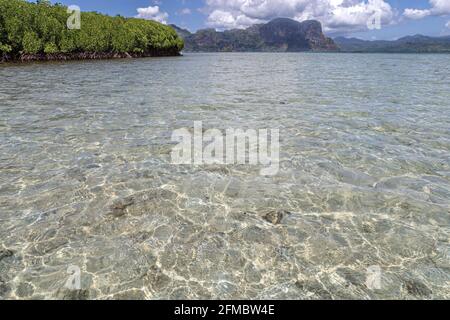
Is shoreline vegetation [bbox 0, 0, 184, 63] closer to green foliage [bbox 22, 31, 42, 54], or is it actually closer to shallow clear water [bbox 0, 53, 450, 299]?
green foliage [bbox 22, 31, 42, 54]

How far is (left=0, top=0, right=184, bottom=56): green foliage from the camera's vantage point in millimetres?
64312

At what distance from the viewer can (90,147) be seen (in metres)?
13.3

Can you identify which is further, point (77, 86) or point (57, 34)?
point (57, 34)

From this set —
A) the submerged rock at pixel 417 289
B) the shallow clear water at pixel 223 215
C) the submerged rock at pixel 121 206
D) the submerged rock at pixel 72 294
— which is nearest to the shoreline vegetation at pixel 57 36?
the shallow clear water at pixel 223 215

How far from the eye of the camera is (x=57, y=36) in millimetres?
75625

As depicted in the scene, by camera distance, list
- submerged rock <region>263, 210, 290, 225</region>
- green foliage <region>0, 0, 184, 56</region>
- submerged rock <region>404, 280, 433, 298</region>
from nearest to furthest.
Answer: submerged rock <region>404, 280, 433, 298</region> → submerged rock <region>263, 210, 290, 225</region> → green foliage <region>0, 0, 184, 56</region>

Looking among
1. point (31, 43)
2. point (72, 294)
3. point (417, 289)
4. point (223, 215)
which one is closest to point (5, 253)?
point (72, 294)

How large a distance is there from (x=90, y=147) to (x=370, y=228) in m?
10.8

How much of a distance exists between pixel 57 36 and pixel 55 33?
4.62ft

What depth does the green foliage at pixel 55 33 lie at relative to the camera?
6431cm

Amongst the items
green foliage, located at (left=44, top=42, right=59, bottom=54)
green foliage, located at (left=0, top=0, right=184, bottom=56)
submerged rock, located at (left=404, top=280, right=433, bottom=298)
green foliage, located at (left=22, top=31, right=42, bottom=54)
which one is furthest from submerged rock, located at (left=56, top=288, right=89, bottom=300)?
green foliage, located at (left=44, top=42, right=59, bottom=54)

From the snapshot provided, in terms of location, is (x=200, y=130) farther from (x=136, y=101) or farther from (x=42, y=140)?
(x=136, y=101)

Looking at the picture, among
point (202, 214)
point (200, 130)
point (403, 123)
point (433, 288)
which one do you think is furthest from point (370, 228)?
point (403, 123)

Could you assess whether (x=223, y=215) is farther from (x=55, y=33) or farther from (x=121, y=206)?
(x=55, y=33)
